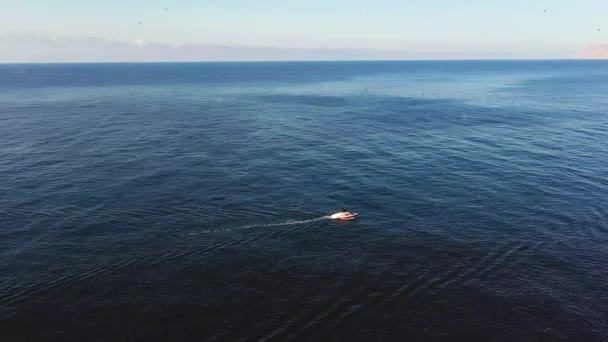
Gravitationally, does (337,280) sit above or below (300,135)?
below

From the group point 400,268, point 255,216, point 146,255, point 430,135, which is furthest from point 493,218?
point 430,135

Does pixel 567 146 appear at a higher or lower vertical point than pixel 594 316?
higher

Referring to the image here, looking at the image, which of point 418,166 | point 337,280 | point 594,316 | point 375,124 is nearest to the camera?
point 594,316

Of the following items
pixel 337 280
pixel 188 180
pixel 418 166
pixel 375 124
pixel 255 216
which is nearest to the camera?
pixel 337 280

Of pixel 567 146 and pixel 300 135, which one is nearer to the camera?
pixel 567 146

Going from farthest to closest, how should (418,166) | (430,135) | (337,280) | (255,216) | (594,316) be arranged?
(430,135), (418,166), (255,216), (337,280), (594,316)

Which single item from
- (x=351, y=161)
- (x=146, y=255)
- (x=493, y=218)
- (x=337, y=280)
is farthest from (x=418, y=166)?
(x=146, y=255)

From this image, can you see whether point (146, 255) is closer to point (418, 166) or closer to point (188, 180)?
point (188, 180)

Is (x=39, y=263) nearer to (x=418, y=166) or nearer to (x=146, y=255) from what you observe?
(x=146, y=255)

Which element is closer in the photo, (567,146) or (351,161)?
(351,161)
